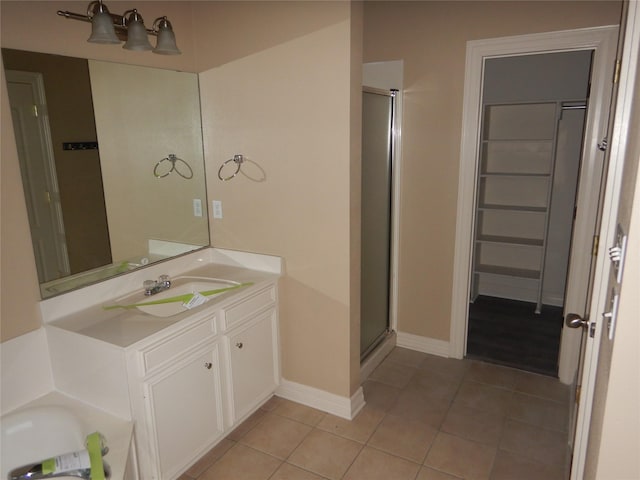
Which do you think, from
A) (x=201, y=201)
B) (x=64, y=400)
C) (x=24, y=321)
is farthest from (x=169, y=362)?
(x=201, y=201)

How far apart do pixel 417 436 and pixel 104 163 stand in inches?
84.7

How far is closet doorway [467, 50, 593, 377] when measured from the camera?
3863mm

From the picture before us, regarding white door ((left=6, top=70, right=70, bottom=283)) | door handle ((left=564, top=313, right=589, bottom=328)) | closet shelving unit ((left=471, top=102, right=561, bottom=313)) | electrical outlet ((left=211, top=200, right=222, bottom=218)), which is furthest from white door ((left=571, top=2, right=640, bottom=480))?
closet shelving unit ((left=471, top=102, right=561, bottom=313))

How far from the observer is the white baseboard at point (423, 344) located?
3.34 metres

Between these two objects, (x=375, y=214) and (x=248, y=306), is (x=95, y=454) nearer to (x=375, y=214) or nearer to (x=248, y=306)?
(x=248, y=306)

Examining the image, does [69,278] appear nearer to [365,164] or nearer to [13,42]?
[13,42]

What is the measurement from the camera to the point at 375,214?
10.0ft

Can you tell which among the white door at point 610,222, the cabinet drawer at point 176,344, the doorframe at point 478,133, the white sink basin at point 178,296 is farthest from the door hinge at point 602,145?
the cabinet drawer at point 176,344

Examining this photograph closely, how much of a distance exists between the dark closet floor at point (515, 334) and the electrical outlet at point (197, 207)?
2168 mm

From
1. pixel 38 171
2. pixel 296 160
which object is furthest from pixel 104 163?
pixel 296 160

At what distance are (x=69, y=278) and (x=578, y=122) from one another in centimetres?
405

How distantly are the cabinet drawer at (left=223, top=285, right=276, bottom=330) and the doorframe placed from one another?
1361 millimetres

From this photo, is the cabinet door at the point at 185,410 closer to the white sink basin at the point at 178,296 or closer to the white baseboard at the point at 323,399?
the white sink basin at the point at 178,296

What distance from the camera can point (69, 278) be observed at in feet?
6.83
